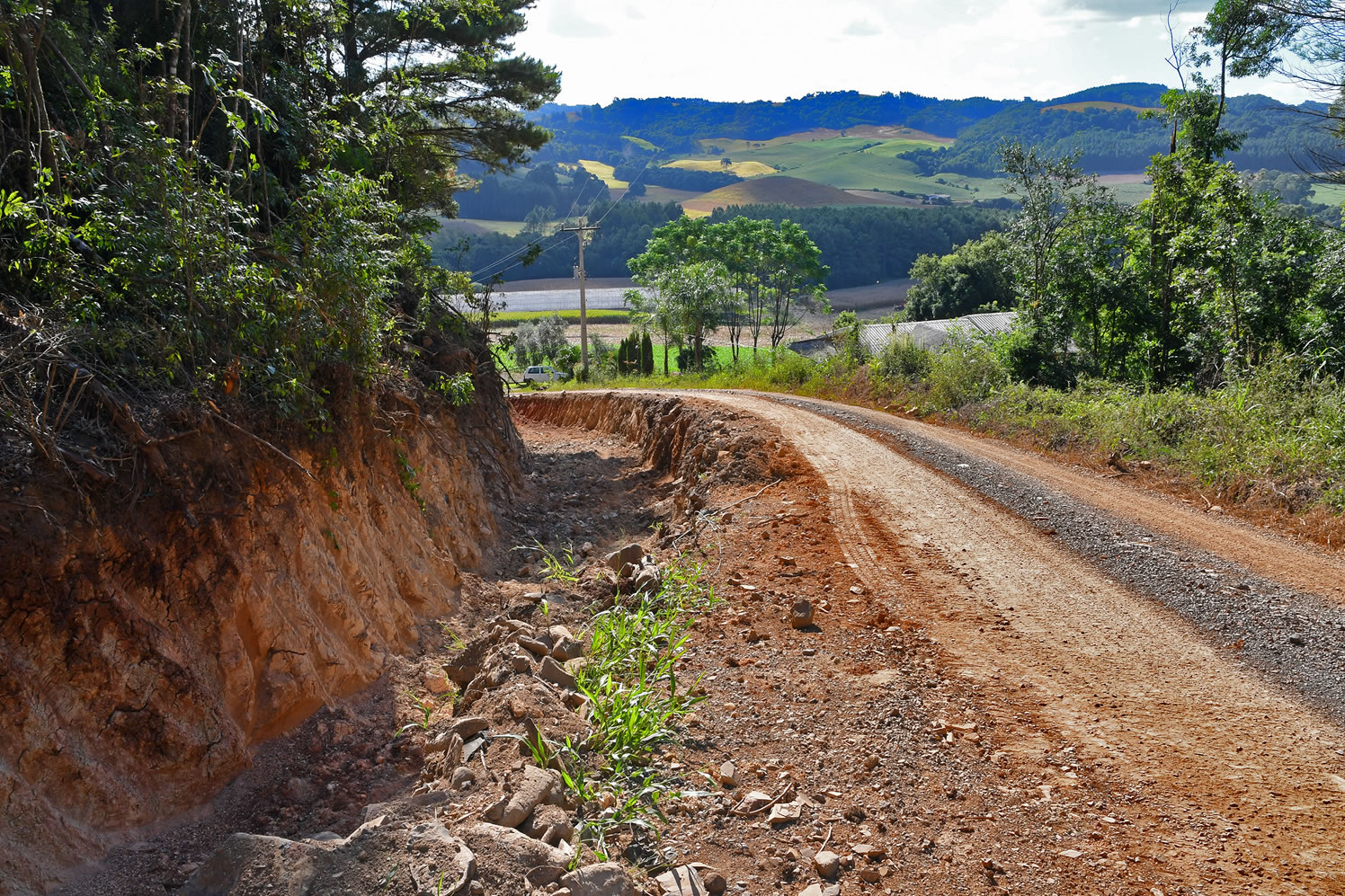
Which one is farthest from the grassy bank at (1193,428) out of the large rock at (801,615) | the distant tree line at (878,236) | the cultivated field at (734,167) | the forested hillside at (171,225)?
the cultivated field at (734,167)

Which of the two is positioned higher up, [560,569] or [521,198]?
[521,198]

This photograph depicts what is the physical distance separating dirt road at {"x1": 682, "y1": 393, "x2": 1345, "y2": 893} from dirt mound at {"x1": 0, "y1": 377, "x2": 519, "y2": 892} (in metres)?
4.47

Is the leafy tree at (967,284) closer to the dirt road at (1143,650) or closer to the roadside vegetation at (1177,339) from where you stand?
the roadside vegetation at (1177,339)

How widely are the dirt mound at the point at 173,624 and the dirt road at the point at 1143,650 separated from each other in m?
4.47

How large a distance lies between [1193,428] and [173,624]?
12.4 meters

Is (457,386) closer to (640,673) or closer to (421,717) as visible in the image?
(421,717)

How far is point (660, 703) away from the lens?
5.37 m

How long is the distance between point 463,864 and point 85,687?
2.26 meters

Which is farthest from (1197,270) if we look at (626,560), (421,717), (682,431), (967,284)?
(967,284)

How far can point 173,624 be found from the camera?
4.57 metres

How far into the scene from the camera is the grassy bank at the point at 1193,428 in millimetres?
9234

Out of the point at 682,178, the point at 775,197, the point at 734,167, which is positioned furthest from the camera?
the point at 734,167

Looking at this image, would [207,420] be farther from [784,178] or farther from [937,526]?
[784,178]

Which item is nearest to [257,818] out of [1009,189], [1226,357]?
[1226,357]
